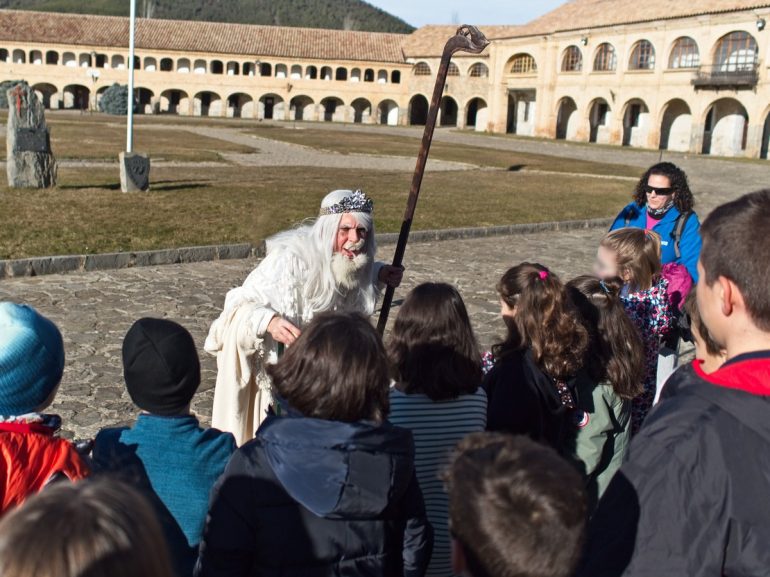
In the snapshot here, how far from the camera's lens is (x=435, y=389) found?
2910 millimetres

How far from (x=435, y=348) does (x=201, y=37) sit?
250ft

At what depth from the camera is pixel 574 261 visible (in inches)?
458

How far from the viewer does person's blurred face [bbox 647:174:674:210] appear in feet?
16.5

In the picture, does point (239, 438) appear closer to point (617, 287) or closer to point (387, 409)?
point (387, 409)

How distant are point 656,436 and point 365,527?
2.89 ft

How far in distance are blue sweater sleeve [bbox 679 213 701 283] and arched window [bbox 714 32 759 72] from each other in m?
43.9

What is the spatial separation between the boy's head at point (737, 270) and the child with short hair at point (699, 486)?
0.02m

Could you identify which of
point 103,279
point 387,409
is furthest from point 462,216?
point 387,409

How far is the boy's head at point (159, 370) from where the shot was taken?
246 centimetres

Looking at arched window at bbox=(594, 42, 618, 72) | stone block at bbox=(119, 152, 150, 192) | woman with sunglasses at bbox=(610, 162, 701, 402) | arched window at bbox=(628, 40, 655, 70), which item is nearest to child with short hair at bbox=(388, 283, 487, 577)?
woman with sunglasses at bbox=(610, 162, 701, 402)

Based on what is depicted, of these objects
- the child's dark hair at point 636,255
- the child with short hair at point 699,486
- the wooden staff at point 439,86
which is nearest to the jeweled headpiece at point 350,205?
the wooden staff at point 439,86

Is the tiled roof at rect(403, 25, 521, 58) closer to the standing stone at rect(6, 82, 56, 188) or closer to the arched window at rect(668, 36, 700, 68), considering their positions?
the arched window at rect(668, 36, 700, 68)

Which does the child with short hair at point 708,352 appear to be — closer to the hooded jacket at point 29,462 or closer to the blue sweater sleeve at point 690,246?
the hooded jacket at point 29,462

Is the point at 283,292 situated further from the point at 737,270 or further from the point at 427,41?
the point at 427,41
